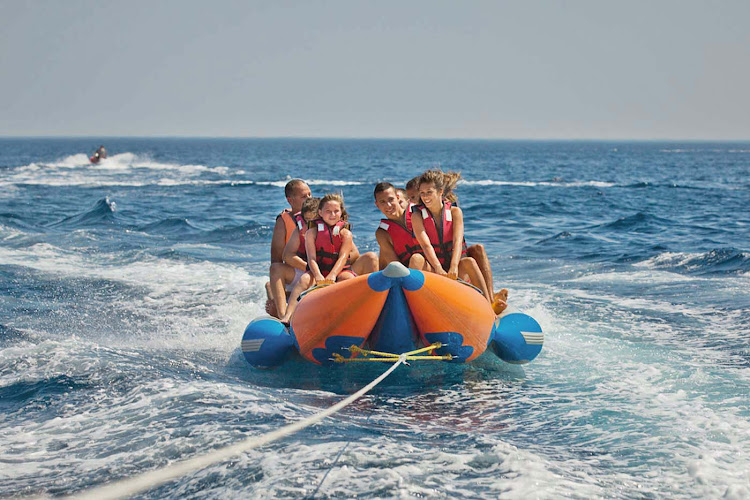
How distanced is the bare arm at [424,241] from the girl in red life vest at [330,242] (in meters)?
0.56

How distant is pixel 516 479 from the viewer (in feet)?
10.3

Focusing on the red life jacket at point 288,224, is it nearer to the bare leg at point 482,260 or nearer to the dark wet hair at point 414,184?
the dark wet hair at point 414,184

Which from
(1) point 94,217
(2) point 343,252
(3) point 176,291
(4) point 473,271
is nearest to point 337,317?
(2) point 343,252

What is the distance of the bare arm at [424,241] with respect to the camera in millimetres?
5145

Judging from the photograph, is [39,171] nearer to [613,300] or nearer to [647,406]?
[613,300]

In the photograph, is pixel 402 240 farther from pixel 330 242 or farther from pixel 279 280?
pixel 279 280

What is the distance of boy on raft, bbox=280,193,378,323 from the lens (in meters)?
5.43

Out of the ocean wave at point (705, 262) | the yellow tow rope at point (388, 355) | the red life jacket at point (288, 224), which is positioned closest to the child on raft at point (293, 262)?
the red life jacket at point (288, 224)

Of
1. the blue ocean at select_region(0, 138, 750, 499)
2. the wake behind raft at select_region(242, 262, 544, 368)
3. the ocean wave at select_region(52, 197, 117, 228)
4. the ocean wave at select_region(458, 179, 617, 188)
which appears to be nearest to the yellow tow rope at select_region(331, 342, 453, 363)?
the wake behind raft at select_region(242, 262, 544, 368)

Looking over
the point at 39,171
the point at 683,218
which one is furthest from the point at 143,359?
the point at 39,171

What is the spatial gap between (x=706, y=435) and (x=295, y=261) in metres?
3.23

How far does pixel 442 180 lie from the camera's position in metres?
5.38

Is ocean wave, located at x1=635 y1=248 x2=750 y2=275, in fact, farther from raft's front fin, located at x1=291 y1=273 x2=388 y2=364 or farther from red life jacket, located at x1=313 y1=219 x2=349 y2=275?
raft's front fin, located at x1=291 y1=273 x2=388 y2=364

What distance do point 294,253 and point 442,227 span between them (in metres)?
1.25
